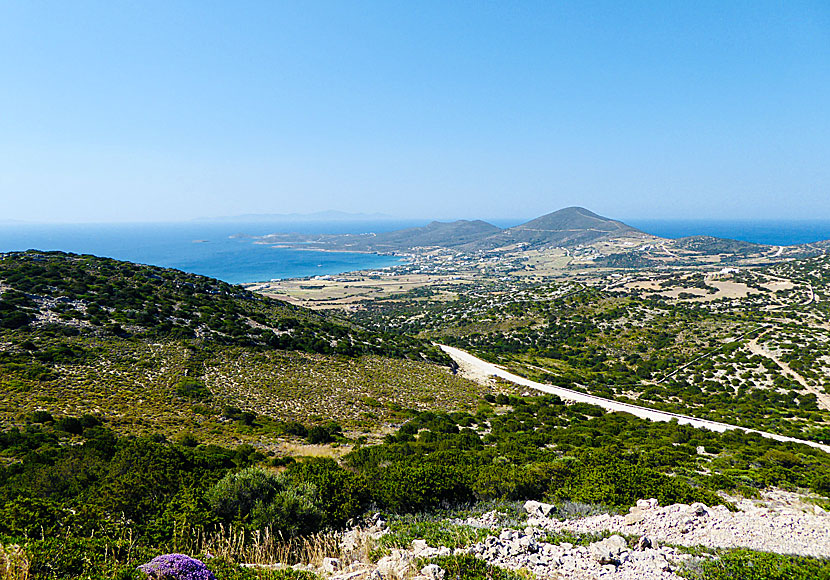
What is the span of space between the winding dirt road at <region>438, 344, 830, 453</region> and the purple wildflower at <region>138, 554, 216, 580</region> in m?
31.4

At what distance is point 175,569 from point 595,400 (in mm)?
35835

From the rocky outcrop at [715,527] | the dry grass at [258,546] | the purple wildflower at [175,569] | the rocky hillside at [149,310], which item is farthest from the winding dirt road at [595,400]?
the purple wildflower at [175,569]

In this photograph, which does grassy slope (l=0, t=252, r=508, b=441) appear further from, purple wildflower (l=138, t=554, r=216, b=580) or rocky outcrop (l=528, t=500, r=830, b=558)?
rocky outcrop (l=528, t=500, r=830, b=558)

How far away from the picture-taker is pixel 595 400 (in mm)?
35000

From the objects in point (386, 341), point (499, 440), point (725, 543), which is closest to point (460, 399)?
point (499, 440)

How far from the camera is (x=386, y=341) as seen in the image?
168 ft

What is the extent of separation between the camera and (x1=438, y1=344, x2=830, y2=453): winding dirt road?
26.7 metres

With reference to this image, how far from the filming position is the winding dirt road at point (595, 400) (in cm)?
2670

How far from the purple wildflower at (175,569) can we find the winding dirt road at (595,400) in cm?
3142

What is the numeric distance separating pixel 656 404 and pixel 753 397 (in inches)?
509

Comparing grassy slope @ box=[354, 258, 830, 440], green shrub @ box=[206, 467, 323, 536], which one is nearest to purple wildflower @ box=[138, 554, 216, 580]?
green shrub @ box=[206, 467, 323, 536]

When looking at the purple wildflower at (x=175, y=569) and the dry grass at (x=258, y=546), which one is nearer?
the purple wildflower at (x=175, y=569)

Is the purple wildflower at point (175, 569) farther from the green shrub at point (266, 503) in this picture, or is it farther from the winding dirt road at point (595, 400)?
the winding dirt road at point (595, 400)

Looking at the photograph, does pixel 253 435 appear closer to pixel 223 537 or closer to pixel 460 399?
pixel 223 537
